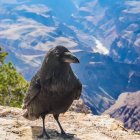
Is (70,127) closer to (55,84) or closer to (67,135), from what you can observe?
(67,135)

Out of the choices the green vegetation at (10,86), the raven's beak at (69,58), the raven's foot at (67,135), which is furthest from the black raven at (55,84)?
the green vegetation at (10,86)

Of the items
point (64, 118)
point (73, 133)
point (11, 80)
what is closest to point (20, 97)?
point (11, 80)

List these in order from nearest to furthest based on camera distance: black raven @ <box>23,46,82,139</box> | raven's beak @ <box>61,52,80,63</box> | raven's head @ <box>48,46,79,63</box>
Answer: raven's beak @ <box>61,52,80,63</box>
raven's head @ <box>48,46,79,63</box>
black raven @ <box>23,46,82,139</box>

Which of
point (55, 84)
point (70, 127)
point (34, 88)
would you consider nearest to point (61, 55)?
point (55, 84)

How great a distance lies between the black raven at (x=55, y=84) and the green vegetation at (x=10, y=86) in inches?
686

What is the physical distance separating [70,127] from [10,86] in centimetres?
1943

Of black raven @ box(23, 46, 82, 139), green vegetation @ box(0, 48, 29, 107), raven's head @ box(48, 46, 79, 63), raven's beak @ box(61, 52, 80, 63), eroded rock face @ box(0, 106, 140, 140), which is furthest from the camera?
green vegetation @ box(0, 48, 29, 107)

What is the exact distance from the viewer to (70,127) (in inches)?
353

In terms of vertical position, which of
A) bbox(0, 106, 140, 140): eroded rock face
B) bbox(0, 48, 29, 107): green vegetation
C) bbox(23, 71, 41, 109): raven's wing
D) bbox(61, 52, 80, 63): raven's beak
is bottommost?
bbox(0, 48, 29, 107): green vegetation

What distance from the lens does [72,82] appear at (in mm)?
7250

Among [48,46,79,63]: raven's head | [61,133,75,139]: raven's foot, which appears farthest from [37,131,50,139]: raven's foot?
[48,46,79,63]: raven's head

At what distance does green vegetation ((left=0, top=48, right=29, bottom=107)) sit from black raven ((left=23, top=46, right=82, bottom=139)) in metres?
17.4

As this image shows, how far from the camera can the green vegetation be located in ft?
86.3

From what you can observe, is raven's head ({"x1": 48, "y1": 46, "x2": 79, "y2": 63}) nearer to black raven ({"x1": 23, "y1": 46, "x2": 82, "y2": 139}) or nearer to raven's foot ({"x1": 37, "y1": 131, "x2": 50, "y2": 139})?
black raven ({"x1": 23, "y1": 46, "x2": 82, "y2": 139})
